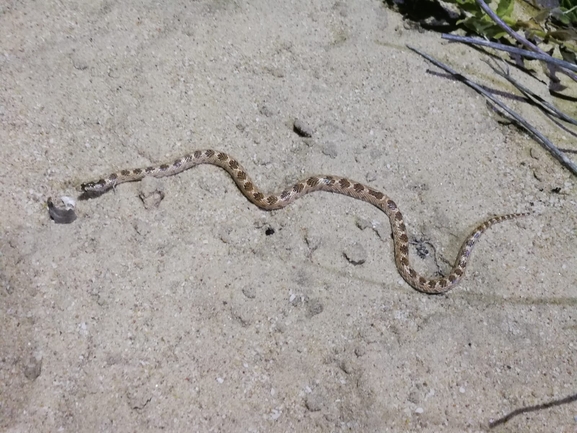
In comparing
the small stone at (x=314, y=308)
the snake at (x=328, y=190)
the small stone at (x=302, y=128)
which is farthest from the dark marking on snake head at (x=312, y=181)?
the small stone at (x=314, y=308)

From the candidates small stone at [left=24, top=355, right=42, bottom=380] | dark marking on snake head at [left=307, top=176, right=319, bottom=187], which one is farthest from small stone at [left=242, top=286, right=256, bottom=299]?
small stone at [left=24, top=355, right=42, bottom=380]

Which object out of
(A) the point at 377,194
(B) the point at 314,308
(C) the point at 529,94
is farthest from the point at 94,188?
(C) the point at 529,94

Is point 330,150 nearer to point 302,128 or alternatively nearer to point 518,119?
point 302,128

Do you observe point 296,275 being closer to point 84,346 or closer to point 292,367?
point 292,367

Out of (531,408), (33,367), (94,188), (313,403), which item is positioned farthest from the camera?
(94,188)

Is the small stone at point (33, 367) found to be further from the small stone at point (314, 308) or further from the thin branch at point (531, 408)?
the thin branch at point (531, 408)

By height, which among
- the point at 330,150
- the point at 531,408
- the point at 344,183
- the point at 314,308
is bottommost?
the point at 531,408

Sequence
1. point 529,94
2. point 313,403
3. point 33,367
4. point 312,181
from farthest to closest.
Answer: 1. point 529,94
2. point 312,181
3. point 313,403
4. point 33,367
